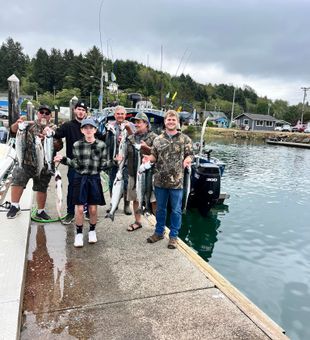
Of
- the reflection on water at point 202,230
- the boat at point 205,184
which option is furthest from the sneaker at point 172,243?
the boat at point 205,184

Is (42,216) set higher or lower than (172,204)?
lower

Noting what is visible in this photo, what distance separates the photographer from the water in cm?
597

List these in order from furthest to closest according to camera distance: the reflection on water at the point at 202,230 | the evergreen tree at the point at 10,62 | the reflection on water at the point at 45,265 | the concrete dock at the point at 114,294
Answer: the evergreen tree at the point at 10,62 < the reflection on water at the point at 202,230 < the reflection on water at the point at 45,265 < the concrete dock at the point at 114,294

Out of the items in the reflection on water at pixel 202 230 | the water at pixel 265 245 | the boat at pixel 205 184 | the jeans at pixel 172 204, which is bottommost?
the reflection on water at pixel 202 230

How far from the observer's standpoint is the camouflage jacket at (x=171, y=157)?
15.7 ft

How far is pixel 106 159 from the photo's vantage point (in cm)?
473

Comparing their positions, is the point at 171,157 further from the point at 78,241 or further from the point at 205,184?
the point at 205,184

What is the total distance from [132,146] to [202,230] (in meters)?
5.55

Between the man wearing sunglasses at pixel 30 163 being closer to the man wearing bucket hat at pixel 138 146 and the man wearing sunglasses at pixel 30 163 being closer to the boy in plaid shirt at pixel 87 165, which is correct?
the boy in plaid shirt at pixel 87 165

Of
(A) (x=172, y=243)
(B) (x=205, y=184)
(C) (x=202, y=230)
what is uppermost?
(A) (x=172, y=243)

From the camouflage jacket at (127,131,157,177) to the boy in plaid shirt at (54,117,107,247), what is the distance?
568 millimetres

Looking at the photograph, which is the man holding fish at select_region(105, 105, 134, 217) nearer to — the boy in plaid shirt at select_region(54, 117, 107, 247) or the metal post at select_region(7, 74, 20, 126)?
the boy in plaid shirt at select_region(54, 117, 107, 247)

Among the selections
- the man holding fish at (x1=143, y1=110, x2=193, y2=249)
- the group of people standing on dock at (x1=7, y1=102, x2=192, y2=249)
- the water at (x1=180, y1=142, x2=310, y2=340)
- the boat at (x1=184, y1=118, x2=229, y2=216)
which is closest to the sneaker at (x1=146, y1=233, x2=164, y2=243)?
the group of people standing on dock at (x1=7, y1=102, x2=192, y2=249)

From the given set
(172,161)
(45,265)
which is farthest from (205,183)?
(45,265)
